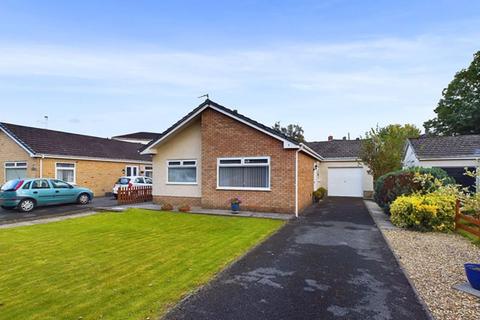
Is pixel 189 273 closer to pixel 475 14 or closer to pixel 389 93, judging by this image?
pixel 475 14

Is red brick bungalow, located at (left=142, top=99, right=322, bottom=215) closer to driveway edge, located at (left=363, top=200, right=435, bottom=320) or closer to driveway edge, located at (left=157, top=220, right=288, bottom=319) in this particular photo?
driveway edge, located at (left=363, top=200, right=435, bottom=320)

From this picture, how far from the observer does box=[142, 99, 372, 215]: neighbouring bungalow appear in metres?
13.0

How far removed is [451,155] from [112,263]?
1997cm

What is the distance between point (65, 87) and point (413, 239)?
2027cm

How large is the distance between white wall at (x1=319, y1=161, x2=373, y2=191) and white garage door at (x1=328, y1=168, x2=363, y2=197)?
0.26 meters

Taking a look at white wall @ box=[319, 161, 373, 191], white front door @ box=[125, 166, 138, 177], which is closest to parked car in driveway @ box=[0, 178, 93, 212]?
white front door @ box=[125, 166, 138, 177]

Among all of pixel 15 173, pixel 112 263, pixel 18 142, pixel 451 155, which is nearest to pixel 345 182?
pixel 451 155

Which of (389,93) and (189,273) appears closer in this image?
(189,273)

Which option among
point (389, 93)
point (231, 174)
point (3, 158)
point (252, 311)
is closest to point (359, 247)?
point (252, 311)

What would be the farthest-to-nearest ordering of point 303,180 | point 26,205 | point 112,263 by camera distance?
point 303,180 < point 26,205 < point 112,263

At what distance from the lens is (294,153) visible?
42.0ft

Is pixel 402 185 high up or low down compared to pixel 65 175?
down

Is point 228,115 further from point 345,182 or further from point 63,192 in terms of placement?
point 345,182

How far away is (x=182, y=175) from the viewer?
16047 mm
